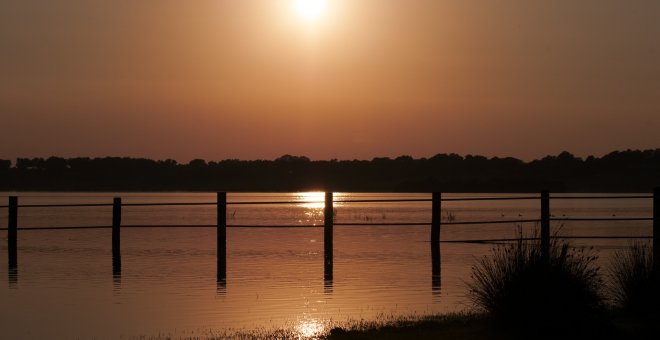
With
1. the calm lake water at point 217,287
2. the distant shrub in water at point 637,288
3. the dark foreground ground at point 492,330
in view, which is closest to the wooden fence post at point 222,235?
the calm lake water at point 217,287

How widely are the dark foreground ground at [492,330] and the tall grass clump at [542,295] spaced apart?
0.06 metres

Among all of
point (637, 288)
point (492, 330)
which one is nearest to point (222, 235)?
point (637, 288)

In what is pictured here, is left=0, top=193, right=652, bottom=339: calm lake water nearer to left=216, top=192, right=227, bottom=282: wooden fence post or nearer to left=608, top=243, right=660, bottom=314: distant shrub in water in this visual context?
left=216, top=192, right=227, bottom=282: wooden fence post

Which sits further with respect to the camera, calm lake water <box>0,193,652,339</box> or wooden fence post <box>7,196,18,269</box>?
wooden fence post <box>7,196,18,269</box>

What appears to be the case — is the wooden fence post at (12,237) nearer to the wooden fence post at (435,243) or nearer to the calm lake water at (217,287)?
the calm lake water at (217,287)

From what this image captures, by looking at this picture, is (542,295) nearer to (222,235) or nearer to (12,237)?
(222,235)

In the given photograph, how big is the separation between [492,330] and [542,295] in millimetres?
621

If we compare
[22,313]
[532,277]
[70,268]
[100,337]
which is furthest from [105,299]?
[532,277]

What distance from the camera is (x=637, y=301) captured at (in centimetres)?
1140

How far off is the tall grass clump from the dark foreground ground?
0.06 meters

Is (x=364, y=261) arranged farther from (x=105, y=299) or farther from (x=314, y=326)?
(x=314, y=326)

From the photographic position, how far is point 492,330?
10250 millimetres

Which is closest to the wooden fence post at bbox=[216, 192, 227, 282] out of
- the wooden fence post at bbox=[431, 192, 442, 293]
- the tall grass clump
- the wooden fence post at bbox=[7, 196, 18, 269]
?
the wooden fence post at bbox=[431, 192, 442, 293]

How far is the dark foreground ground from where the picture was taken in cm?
969
